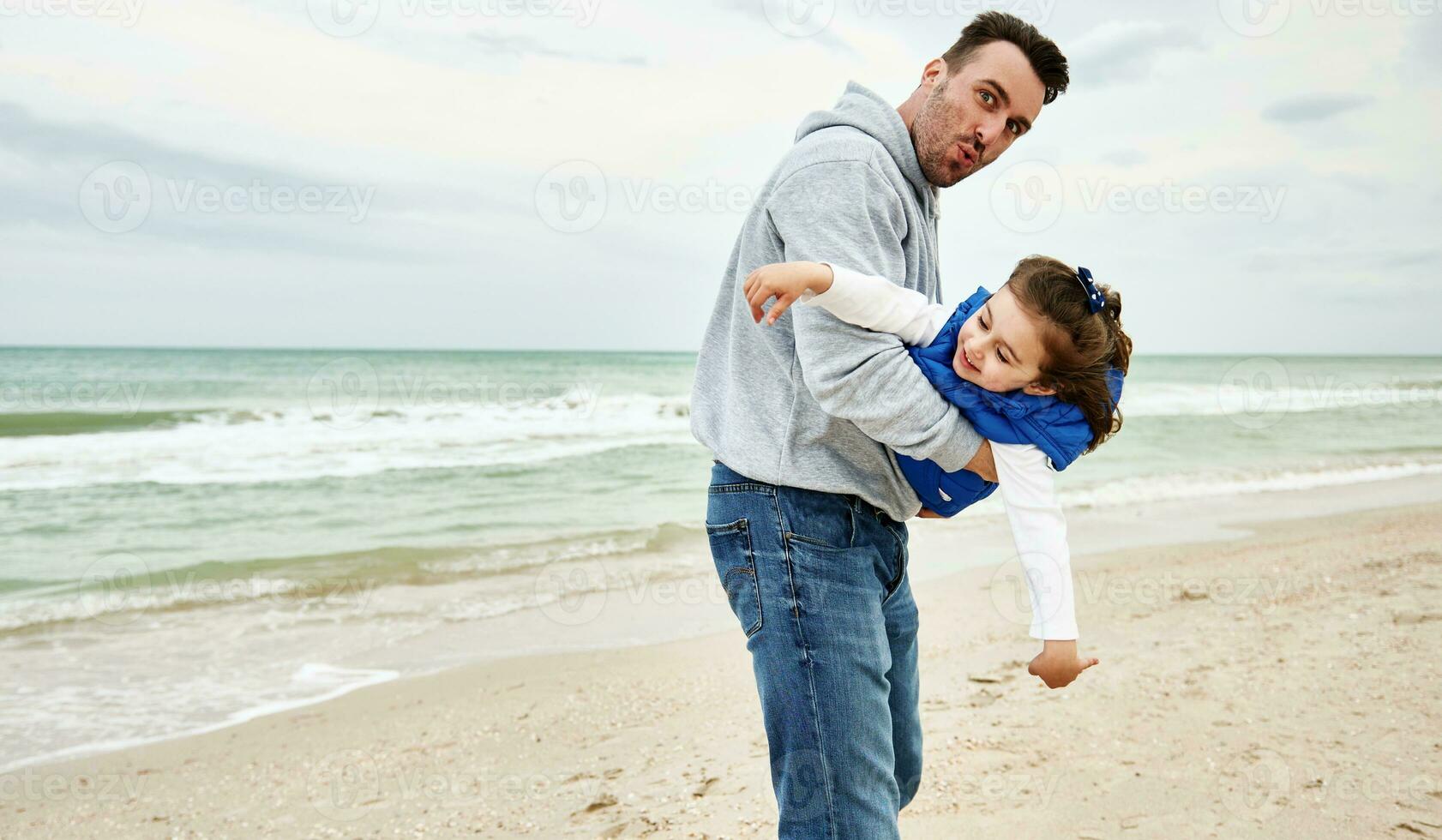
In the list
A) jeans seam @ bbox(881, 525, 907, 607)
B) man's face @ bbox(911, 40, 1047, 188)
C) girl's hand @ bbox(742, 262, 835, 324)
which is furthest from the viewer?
jeans seam @ bbox(881, 525, 907, 607)

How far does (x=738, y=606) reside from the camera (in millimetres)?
1848

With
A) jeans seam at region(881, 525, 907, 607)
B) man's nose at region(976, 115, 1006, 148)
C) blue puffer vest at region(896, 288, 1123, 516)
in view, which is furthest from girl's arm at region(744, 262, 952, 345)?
jeans seam at region(881, 525, 907, 607)

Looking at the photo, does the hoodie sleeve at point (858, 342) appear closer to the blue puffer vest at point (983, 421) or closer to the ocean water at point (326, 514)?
the blue puffer vest at point (983, 421)

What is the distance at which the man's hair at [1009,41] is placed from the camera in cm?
191

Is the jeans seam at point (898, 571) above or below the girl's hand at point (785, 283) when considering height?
below

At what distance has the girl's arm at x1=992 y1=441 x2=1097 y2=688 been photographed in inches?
69.7

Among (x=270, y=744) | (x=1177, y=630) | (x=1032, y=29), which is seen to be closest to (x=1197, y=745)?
(x=1177, y=630)

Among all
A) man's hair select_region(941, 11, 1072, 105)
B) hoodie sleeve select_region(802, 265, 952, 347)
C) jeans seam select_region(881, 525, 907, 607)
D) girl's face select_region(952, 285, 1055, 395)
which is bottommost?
jeans seam select_region(881, 525, 907, 607)

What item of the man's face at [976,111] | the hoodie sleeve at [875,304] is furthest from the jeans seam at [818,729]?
the man's face at [976,111]

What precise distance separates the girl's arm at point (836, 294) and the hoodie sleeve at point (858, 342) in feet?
0.11

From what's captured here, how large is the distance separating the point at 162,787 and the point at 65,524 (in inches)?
252

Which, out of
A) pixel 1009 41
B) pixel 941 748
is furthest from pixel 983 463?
pixel 941 748

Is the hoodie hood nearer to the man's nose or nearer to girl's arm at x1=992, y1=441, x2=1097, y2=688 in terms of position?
the man's nose

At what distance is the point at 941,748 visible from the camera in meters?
3.83
